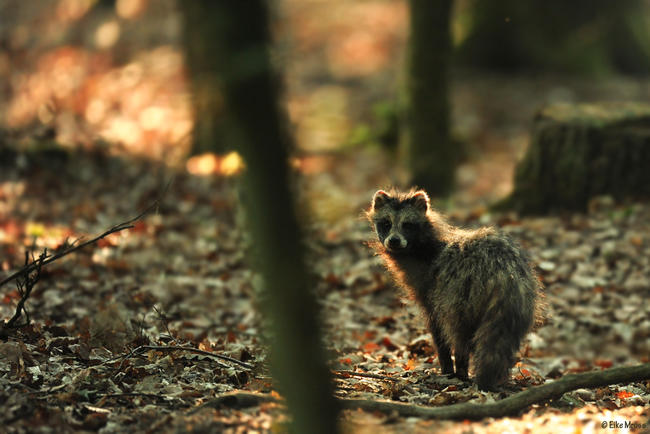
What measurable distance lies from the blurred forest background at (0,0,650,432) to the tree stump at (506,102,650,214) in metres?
0.29

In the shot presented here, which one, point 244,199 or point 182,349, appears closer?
point 244,199

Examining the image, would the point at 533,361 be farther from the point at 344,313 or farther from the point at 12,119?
the point at 12,119

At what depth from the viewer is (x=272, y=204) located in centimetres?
374

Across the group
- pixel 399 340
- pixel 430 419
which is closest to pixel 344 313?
pixel 399 340

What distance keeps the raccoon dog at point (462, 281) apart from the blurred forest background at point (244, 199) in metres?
0.43

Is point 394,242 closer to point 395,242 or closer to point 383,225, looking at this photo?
point 395,242

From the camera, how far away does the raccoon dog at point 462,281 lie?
605 cm

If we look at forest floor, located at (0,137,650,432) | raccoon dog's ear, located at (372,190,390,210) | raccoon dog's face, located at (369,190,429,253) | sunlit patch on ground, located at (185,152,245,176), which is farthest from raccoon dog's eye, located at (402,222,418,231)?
sunlit patch on ground, located at (185,152,245,176)

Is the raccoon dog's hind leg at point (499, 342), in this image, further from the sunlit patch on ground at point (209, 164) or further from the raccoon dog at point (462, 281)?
the sunlit patch on ground at point (209, 164)

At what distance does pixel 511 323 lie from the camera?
6039 millimetres

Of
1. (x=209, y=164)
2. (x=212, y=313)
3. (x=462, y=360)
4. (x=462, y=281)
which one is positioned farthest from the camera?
(x=209, y=164)

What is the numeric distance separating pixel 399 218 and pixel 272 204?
342cm

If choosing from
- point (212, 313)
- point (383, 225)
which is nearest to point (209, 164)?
point (212, 313)

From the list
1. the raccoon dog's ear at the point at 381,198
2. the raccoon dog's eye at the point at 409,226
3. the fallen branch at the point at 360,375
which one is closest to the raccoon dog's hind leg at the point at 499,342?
the fallen branch at the point at 360,375
